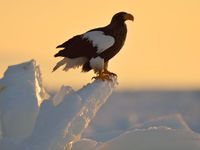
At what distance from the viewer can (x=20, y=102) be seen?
4.09 meters

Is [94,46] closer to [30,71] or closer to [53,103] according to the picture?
[30,71]

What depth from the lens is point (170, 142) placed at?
3324 millimetres

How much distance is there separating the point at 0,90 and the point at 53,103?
2.57 ft

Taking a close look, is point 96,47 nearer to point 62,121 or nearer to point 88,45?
point 88,45

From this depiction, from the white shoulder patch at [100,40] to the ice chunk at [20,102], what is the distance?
105 inches

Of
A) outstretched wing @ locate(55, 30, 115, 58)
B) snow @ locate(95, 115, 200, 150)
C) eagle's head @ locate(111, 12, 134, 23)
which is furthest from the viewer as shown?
eagle's head @ locate(111, 12, 134, 23)

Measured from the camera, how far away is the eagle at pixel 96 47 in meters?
6.97

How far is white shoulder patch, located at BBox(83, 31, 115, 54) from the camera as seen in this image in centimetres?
695

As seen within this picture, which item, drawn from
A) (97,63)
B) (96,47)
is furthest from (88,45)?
(97,63)

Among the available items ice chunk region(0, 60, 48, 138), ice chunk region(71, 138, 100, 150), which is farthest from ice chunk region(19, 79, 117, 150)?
ice chunk region(0, 60, 48, 138)

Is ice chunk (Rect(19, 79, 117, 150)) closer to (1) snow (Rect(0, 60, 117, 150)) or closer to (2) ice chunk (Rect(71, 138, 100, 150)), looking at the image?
(1) snow (Rect(0, 60, 117, 150))

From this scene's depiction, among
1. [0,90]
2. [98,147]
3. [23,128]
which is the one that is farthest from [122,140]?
[0,90]

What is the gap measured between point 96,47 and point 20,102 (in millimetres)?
3114

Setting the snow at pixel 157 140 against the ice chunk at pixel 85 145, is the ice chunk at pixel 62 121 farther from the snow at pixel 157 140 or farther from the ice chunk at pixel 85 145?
the snow at pixel 157 140
